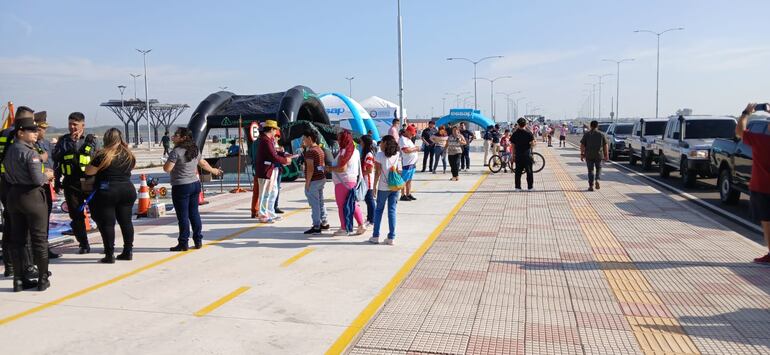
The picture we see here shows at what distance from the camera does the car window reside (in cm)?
2192

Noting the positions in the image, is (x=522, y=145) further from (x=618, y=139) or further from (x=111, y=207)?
(x=618, y=139)

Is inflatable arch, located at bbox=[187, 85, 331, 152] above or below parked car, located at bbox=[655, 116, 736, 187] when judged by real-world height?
above

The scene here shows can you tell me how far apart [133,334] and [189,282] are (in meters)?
1.64

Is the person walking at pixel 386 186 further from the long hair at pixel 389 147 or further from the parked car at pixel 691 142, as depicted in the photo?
the parked car at pixel 691 142

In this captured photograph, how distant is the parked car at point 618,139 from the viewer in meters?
26.2

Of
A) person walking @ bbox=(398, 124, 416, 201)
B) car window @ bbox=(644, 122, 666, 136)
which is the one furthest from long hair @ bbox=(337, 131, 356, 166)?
car window @ bbox=(644, 122, 666, 136)

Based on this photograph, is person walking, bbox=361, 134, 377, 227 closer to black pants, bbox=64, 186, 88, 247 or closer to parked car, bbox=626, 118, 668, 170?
black pants, bbox=64, 186, 88, 247

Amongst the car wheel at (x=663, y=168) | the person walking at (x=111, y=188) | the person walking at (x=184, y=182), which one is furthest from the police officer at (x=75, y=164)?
the car wheel at (x=663, y=168)

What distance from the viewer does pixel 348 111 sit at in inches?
1174

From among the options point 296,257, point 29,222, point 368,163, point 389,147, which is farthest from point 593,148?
point 29,222

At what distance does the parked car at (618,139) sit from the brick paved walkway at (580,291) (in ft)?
53.9

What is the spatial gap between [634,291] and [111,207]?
5.91 meters

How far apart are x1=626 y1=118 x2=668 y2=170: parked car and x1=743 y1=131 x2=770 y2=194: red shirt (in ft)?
44.1

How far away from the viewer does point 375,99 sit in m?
47.1
